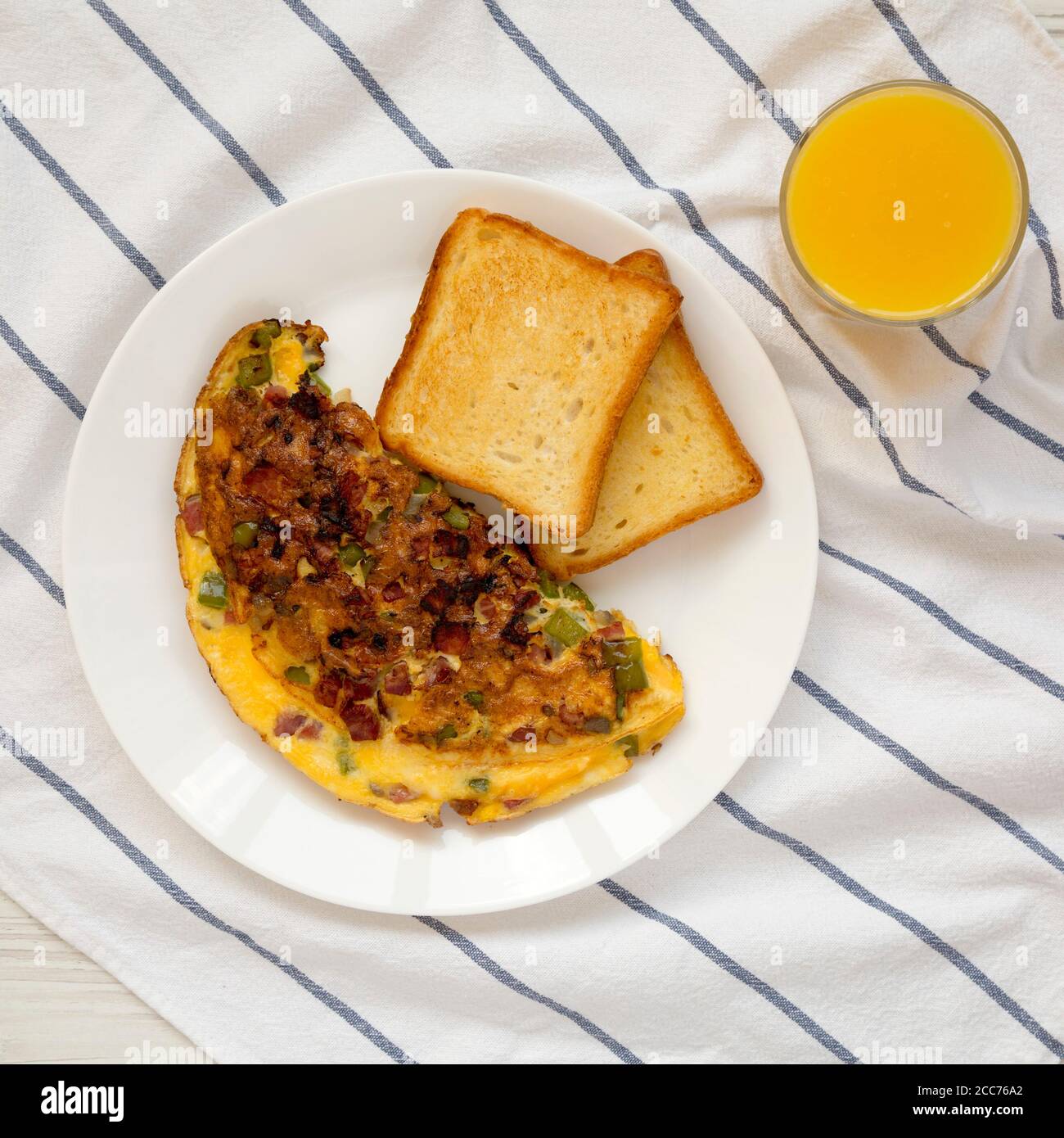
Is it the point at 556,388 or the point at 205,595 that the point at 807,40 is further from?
the point at 205,595

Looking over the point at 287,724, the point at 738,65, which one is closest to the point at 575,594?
the point at 287,724

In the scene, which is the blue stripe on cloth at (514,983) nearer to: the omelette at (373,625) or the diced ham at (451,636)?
the omelette at (373,625)

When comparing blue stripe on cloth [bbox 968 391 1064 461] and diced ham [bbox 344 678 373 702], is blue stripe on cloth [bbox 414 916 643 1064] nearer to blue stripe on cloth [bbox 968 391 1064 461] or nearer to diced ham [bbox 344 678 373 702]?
→ diced ham [bbox 344 678 373 702]

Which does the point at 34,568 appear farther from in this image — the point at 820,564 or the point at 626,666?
the point at 820,564

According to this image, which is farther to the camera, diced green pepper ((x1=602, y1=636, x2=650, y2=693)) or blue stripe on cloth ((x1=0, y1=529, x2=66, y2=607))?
blue stripe on cloth ((x1=0, y1=529, x2=66, y2=607))

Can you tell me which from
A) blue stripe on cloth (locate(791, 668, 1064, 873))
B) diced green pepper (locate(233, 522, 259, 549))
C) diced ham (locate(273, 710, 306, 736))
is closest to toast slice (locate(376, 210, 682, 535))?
diced green pepper (locate(233, 522, 259, 549))

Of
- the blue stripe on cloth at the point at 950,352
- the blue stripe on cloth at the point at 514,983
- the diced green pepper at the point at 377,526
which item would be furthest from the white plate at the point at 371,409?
the blue stripe on cloth at the point at 950,352
